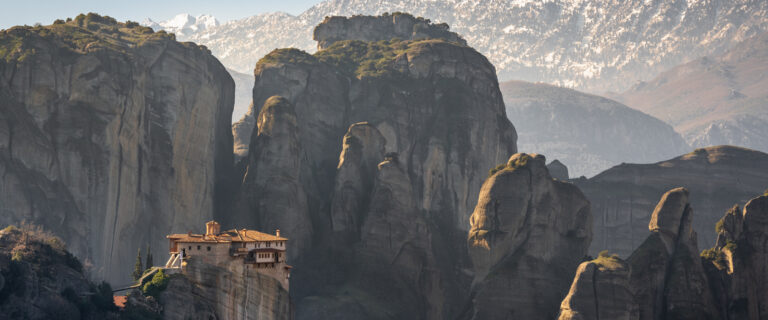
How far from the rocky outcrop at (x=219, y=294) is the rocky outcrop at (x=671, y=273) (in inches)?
2095

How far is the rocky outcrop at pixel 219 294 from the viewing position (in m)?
138

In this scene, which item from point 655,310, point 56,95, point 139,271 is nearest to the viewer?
point 139,271

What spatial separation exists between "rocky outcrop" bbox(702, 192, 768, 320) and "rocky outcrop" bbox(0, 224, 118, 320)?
274 feet

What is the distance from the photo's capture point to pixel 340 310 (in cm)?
19550

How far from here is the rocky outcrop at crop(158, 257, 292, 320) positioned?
13788 centimetres

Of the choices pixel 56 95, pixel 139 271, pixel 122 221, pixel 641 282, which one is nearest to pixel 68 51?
pixel 56 95

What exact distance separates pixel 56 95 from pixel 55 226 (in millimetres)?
19511

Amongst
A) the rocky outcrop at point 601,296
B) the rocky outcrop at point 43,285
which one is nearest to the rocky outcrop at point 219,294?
the rocky outcrop at point 43,285

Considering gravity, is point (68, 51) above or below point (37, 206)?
above

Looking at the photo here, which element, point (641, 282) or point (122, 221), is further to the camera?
point (122, 221)

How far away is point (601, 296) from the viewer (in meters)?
171

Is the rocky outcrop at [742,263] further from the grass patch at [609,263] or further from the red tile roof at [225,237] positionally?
the red tile roof at [225,237]

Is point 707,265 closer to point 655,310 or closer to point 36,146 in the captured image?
point 655,310

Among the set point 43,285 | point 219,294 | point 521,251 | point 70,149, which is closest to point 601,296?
point 521,251
